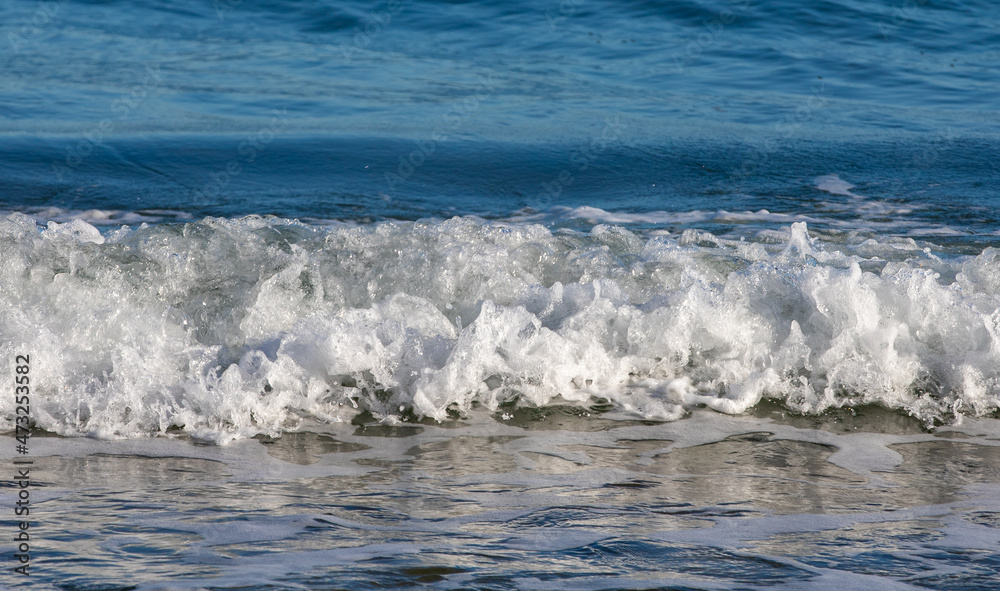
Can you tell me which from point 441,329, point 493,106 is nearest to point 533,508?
point 441,329

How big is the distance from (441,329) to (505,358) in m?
0.35

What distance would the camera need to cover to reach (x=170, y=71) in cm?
1174

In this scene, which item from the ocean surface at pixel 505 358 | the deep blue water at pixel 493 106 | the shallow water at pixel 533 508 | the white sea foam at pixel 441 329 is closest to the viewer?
the shallow water at pixel 533 508

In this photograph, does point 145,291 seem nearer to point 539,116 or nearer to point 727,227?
point 727,227

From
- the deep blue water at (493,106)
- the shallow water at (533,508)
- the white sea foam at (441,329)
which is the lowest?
the shallow water at (533,508)

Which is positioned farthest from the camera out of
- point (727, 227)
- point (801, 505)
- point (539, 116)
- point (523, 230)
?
point (539, 116)

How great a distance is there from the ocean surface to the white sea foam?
2cm

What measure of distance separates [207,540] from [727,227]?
478 cm

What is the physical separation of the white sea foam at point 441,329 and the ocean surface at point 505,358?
16 mm

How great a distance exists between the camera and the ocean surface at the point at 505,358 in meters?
2.52

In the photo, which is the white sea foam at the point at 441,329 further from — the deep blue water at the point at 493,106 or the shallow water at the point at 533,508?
the deep blue water at the point at 493,106

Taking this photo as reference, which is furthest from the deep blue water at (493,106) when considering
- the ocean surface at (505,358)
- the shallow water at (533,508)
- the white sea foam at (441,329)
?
the shallow water at (533,508)

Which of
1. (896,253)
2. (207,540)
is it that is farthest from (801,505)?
(896,253)

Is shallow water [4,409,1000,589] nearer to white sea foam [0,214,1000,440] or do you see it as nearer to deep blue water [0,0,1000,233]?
white sea foam [0,214,1000,440]
